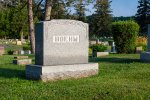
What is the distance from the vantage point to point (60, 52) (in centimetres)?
1104

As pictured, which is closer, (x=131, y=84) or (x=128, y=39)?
(x=131, y=84)

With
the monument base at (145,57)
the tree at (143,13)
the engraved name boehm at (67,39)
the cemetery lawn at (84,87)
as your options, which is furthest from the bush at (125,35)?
the tree at (143,13)

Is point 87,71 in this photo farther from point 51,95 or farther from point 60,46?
point 51,95

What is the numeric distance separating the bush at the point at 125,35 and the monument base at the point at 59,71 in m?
11.3

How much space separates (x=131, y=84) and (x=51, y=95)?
91.8 inches

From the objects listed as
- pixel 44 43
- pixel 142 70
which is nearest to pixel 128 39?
pixel 142 70

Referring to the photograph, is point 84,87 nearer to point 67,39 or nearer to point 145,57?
point 67,39

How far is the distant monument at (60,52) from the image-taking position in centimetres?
1055

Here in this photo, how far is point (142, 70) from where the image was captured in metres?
12.0

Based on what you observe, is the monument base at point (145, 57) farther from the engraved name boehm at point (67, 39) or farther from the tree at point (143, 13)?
the tree at point (143, 13)

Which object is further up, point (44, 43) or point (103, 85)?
point (44, 43)

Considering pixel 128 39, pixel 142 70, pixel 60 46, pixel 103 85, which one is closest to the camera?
pixel 103 85

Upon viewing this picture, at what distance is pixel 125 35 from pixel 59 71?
12476 millimetres

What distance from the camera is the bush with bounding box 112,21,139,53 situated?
22.3 meters
